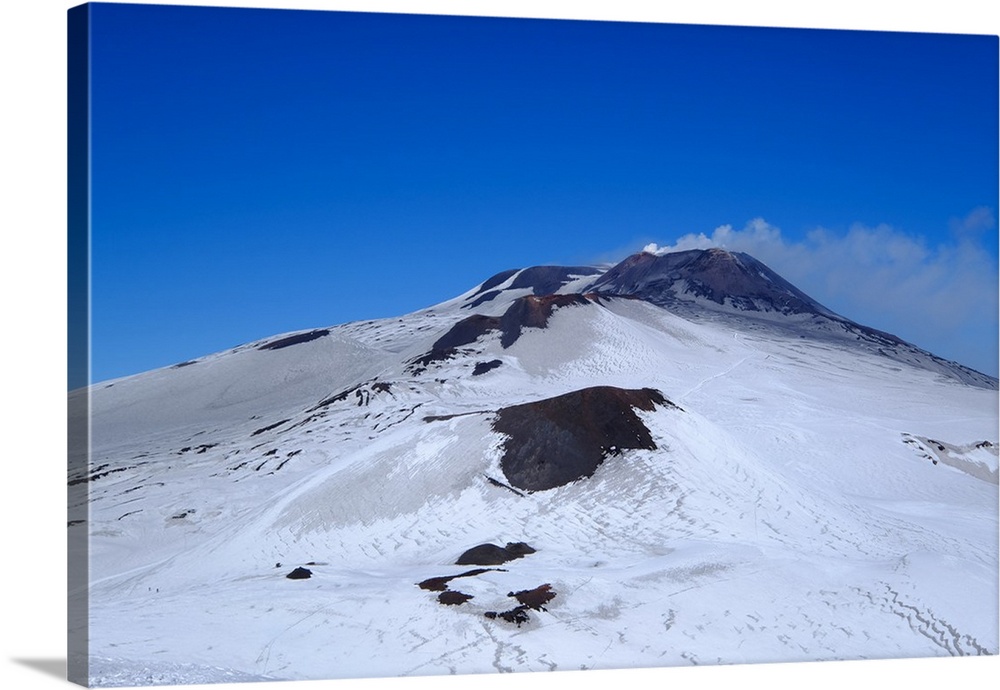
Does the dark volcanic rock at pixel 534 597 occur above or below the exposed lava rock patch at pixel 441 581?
below

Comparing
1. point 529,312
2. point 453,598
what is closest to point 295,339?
point 529,312

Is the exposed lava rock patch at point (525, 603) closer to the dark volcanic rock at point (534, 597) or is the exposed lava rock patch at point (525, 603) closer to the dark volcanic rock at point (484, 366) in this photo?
the dark volcanic rock at point (534, 597)

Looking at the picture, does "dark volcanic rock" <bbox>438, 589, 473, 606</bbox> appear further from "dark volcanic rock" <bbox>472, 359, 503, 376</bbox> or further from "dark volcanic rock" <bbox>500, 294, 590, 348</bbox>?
"dark volcanic rock" <bbox>472, 359, 503, 376</bbox>

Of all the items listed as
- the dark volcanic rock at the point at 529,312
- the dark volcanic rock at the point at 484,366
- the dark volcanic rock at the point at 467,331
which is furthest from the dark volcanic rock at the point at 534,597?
the dark volcanic rock at the point at 484,366

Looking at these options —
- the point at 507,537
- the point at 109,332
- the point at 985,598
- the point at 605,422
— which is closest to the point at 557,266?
the point at 605,422

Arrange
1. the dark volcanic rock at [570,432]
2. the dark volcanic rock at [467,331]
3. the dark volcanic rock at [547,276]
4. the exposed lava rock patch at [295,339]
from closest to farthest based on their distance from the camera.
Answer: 1. the exposed lava rock patch at [295,339]
2. the dark volcanic rock at [547,276]
3. the dark volcanic rock at [570,432]
4. the dark volcanic rock at [467,331]

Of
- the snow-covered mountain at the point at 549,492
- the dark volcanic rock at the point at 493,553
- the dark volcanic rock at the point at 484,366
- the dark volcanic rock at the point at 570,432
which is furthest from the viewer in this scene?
the dark volcanic rock at the point at 484,366

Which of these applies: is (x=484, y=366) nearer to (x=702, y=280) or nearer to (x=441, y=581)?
(x=702, y=280)
